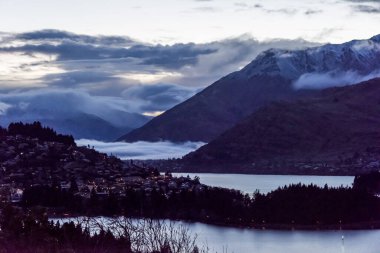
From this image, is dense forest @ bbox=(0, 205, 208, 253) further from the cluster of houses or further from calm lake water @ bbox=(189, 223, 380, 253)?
the cluster of houses

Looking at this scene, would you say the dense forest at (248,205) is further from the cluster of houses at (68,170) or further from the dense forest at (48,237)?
the dense forest at (48,237)

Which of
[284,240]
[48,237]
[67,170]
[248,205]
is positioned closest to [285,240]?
[284,240]

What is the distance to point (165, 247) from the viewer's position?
24.2 meters

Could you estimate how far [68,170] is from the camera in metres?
111

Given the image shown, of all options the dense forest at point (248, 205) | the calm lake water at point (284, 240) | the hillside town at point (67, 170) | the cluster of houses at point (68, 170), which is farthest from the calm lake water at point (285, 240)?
the hillside town at point (67, 170)

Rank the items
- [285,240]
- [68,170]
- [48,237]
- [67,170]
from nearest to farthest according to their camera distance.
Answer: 1. [48,237]
2. [285,240]
3. [67,170]
4. [68,170]

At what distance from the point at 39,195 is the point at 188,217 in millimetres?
15215

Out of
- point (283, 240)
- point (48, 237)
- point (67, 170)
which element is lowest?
point (283, 240)

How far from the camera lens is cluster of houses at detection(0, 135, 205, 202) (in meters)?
102

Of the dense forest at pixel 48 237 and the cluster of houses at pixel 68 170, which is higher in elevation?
the cluster of houses at pixel 68 170

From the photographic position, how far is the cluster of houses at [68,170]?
4006 inches

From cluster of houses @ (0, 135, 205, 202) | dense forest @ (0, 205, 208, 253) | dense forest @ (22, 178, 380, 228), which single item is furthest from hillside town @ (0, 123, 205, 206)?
dense forest @ (0, 205, 208, 253)

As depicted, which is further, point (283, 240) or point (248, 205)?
point (248, 205)

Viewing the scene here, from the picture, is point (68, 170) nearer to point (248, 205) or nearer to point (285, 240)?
point (248, 205)
